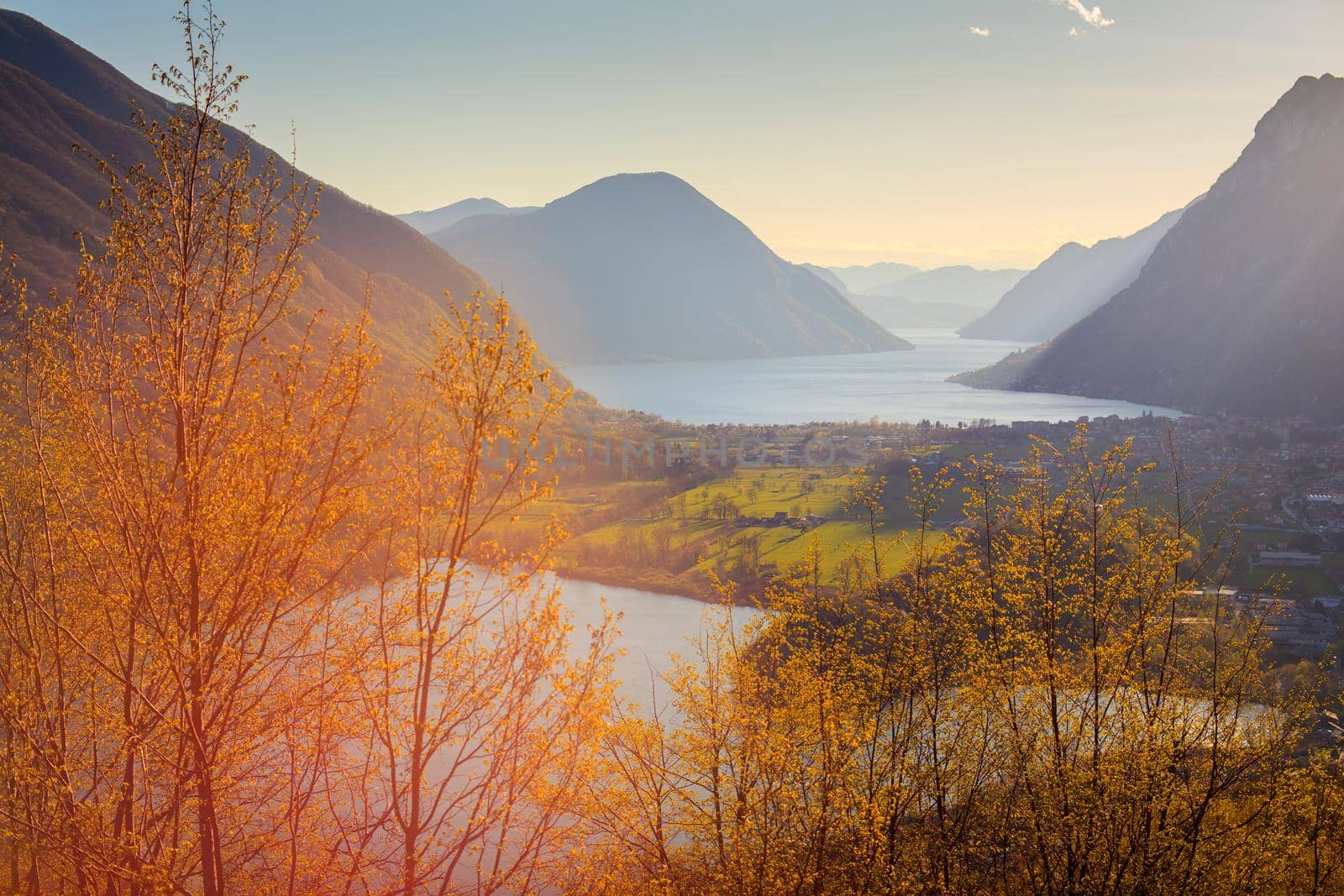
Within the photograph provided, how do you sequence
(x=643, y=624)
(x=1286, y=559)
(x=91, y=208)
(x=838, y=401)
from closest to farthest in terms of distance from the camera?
(x=643, y=624) → (x=1286, y=559) → (x=91, y=208) → (x=838, y=401)

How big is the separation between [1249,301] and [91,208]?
148m

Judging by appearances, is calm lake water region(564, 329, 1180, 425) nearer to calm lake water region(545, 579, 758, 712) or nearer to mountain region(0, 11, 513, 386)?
mountain region(0, 11, 513, 386)

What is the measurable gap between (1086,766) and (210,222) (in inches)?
372

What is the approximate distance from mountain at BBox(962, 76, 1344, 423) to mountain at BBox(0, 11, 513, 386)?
105 meters

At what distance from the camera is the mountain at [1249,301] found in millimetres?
113562

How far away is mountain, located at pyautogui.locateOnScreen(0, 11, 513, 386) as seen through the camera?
2574 inches

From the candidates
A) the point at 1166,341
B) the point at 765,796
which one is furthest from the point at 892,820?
the point at 1166,341

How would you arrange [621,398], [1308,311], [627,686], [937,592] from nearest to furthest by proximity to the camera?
1. [937,592]
2. [627,686]
3. [1308,311]
4. [621,398]

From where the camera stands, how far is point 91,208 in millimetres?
72625

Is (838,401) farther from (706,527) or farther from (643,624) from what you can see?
(643,624)

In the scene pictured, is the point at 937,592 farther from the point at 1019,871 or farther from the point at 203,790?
the point at 203,790

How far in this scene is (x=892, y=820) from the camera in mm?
8898

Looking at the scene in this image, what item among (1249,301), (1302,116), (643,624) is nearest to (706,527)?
(643,624)

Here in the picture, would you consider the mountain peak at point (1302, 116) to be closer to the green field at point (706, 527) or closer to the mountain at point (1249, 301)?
the mountain at point (1249, 301)
